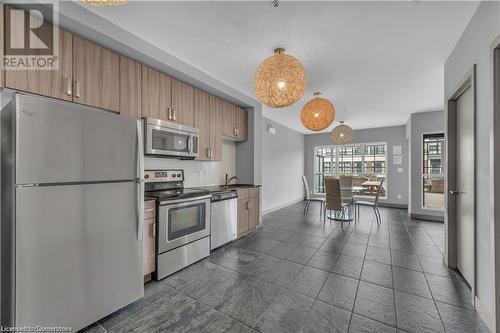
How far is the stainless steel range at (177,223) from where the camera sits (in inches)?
93.4

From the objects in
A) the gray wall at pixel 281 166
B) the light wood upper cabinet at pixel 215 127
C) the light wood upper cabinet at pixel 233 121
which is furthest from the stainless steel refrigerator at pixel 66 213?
the gray wall at pixel 281 166

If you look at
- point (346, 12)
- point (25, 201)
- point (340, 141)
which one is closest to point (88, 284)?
point (25, 201)

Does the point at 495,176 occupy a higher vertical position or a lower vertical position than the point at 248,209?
higher

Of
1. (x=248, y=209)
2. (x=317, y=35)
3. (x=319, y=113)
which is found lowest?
(x=248, y=209)

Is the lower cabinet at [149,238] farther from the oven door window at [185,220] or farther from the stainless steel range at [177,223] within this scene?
the oven door window at [185,220]

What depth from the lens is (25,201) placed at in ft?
4.37

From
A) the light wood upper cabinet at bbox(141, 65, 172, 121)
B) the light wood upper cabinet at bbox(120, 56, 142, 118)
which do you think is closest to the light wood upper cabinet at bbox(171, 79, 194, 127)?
the light wood upper cabinet at bbox(141, 65, 172, 121)

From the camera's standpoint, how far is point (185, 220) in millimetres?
2668

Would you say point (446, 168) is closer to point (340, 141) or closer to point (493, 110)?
point (493, 110)

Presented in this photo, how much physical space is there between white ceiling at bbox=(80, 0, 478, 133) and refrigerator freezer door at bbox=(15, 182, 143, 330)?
5.31 feet

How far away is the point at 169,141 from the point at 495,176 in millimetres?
3153

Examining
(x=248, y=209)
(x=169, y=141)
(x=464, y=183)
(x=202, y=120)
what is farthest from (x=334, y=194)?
(x=169, y=141)

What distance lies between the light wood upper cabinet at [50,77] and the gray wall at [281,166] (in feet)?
13.2

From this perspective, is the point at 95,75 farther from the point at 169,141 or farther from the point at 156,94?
the point at 169,141
